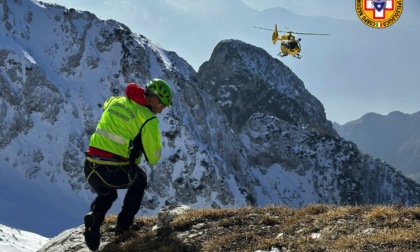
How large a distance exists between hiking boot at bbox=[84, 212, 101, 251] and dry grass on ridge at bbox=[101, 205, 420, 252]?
27 cm

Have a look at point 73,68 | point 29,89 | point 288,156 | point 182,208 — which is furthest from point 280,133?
point 182,208

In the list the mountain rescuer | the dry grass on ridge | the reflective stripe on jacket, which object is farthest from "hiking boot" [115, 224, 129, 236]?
the reflective stripe on jacket

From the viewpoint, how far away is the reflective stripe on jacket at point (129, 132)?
8648mm

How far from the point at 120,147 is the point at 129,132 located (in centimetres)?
38

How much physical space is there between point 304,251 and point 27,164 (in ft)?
310

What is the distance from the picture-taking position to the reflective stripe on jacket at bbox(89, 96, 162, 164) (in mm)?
8648

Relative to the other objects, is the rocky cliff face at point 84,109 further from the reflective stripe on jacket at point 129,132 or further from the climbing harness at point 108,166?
the reflective stripe on jacket at point 129,132

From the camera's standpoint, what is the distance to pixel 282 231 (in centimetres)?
920

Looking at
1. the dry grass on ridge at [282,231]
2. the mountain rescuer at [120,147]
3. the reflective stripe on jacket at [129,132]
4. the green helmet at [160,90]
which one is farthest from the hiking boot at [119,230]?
the green helmet at [160,90]

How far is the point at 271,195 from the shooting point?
6329 inches

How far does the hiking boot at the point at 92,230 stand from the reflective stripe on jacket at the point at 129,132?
133 cm

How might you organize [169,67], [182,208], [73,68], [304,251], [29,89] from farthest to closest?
[169,67] < [73,68] < [29,89] < [182,208] < [304,251]

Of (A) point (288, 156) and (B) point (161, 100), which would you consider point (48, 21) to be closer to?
(A) point (288, 156)

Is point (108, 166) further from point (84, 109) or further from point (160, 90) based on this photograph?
point (84, 109)
